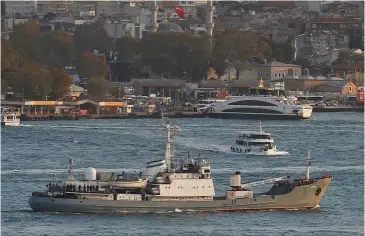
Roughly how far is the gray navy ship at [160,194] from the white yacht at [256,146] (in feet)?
21.5

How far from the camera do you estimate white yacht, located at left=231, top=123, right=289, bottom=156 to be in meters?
24.9

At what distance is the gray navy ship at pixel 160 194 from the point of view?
1764 cm

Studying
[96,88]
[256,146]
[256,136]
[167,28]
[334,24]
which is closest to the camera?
[256,146]

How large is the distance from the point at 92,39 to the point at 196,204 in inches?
1369

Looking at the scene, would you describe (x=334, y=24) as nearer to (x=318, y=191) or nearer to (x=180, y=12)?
(x=180, y=12)

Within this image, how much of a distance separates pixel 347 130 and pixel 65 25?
27930 millimetres

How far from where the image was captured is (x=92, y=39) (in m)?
52.4

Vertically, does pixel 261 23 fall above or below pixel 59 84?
above

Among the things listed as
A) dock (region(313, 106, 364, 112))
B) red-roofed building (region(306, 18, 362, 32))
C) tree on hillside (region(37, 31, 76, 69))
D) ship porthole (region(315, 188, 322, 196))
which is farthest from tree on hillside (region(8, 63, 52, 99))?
red-roofed building (region(306, 18, 362, 32))

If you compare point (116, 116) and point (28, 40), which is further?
point (28, 40)

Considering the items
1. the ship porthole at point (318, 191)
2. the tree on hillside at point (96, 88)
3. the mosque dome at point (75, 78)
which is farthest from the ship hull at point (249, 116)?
the ship porthole at point (318, 191)

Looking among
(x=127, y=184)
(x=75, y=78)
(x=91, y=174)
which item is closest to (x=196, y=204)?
(x=127, y=184)

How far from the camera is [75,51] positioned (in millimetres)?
49656

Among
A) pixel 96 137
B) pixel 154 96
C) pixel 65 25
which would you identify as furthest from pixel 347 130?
pixel 65 25
